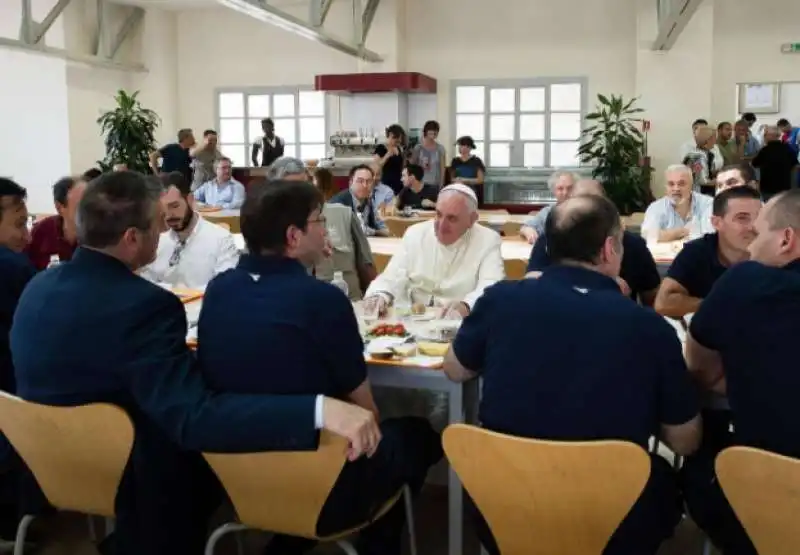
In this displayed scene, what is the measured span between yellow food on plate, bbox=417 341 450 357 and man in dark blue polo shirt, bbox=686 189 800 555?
0.80m

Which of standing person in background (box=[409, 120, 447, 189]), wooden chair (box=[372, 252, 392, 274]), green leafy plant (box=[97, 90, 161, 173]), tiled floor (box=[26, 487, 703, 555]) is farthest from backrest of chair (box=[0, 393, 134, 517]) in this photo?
green leafy plant (box=[97, 90, 161, 173])

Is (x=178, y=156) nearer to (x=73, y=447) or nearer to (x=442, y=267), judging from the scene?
(x=442, y=267)

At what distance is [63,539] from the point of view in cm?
306

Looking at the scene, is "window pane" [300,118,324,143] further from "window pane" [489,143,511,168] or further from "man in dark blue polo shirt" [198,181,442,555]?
"man in dark blue polo shirt" [198,181,442,555]

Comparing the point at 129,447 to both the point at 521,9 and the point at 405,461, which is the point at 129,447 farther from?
the point at 521,9

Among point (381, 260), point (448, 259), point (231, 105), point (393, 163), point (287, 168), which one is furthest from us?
point (231, 105)

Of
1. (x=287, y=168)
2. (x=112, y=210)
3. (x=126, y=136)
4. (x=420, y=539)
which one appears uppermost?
(x=126, y=136)

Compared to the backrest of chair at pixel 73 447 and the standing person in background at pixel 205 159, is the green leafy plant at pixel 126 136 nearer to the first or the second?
the standing person in background at pixel 205 159

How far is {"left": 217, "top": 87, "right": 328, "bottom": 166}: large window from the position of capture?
13141 mm

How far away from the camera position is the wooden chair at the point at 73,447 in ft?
6.58

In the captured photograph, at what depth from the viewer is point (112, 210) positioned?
2139mm

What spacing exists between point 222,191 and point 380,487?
752 cm

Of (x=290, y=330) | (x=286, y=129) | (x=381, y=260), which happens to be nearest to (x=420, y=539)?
(x=290, y=330)

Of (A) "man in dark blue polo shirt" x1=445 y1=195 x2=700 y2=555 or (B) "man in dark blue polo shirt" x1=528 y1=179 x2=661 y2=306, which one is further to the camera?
(B) "man in dark blue polo shirt" x1=528 y1=179 x2=661 y2=306
